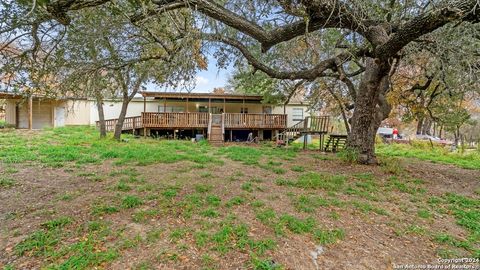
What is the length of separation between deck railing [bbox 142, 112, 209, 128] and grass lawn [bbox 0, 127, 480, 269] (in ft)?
31.1

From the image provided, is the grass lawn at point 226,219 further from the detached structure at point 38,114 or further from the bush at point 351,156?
the detached structure at point 38,114

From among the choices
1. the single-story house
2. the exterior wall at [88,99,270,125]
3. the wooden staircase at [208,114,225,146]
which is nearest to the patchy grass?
the single-story house

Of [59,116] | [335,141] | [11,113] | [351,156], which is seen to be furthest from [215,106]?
[11,113]

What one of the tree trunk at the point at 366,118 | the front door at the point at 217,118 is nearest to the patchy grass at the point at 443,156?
the tree trunk at the point at 366,118

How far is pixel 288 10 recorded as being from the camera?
423 centimetres

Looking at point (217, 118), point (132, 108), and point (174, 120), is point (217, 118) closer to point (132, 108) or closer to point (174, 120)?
point (174, 120)

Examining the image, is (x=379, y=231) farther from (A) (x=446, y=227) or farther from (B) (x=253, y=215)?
(B) (x=253, y=215)

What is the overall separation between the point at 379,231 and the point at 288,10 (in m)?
3.66

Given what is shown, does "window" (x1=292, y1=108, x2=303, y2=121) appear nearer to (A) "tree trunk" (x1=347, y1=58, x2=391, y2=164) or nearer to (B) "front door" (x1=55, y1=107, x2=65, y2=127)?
(A) "tree trunk" (x1=347, y1=58, x2=391, y2=164)

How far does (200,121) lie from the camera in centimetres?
1662

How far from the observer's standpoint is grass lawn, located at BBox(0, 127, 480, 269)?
9.29 feet

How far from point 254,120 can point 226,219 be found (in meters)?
13.3

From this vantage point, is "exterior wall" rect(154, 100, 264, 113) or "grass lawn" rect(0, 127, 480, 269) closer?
"grass lawn" rect(0, 127, 480, 269)

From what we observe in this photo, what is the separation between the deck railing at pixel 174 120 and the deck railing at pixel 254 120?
5.23 ft
